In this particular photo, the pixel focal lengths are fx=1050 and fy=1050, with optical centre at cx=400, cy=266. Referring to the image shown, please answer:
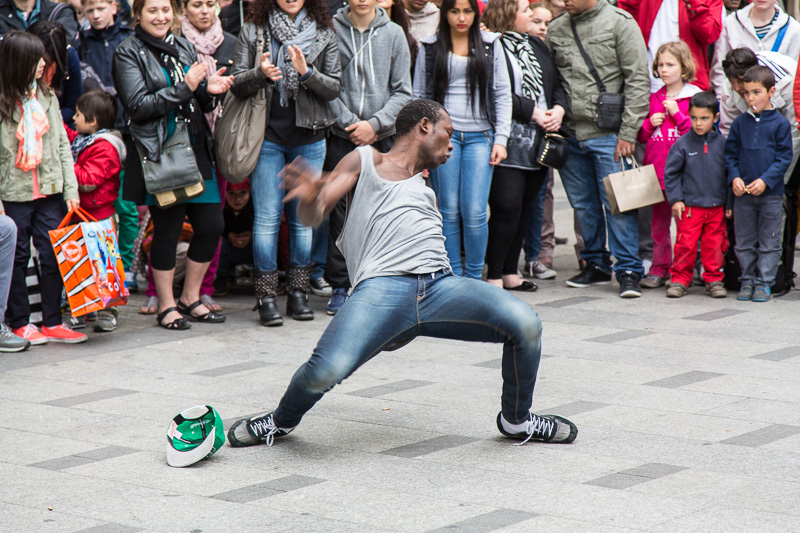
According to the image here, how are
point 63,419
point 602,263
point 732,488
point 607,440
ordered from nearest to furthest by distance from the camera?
point 732,488 → point 607,440 → point 63,419 → point 602,263

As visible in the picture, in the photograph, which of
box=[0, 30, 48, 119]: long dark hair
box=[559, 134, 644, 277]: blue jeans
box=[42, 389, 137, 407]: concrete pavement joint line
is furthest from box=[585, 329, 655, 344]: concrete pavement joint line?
box=[0, 30, 48, 119]: long dark hair

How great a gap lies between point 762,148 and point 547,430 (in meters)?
3.99

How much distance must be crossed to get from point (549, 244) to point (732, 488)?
5.73m

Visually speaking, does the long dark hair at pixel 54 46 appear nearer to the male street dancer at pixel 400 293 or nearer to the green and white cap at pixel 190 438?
the male street dancer at pixel 400 293

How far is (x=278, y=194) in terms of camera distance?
7.39 metres

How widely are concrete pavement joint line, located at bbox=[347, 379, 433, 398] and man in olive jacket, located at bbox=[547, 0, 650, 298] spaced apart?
2.86 metres

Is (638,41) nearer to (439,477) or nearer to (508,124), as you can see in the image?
(508,124)

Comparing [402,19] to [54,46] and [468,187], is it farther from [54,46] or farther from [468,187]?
[54,46]

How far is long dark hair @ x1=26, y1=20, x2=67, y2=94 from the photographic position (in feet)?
23.3

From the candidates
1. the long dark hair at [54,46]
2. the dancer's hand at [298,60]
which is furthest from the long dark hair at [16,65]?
the dancer's hand at [298,60]

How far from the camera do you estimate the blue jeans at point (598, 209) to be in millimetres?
8234

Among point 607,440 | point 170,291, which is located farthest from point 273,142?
point 607,440

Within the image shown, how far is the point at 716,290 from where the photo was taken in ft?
26.2

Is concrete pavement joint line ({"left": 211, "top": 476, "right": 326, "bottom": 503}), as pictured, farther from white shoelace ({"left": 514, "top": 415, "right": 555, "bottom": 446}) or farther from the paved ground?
white shoelace ({"left": 514, "top": 415, "right": 555, "bottom": 446})
